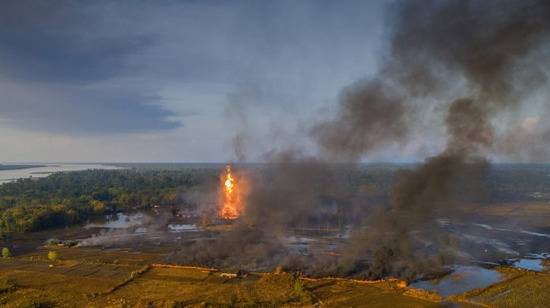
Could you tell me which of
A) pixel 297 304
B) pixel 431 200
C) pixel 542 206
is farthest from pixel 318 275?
pixel 542 206

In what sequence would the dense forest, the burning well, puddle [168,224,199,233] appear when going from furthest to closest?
the burning well, the dense forest, puddle [168,224,199,233]

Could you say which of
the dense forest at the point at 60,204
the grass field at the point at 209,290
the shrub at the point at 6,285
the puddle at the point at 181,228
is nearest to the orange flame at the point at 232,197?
the puddle at the point at 181,228

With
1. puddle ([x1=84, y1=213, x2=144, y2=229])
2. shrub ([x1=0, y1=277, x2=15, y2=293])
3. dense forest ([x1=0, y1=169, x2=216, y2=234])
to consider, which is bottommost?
puddle ([x1=84, y1=213, x2=144, y2=229])

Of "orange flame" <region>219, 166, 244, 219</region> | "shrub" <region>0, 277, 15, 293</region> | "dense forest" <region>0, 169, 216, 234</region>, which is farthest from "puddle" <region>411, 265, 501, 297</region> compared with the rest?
"dense forest" <region>0, 169, 216, 234</region>

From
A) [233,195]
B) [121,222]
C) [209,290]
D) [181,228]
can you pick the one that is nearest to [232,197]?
[233,195]

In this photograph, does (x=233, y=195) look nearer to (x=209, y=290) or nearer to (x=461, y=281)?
(x=209, y=290)

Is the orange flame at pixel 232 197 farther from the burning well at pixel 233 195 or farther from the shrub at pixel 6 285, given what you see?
the shrub at pixel 6 285

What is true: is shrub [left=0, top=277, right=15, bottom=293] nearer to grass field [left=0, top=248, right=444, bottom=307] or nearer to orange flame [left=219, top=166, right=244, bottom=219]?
grass field [left=0, top=248, right=444, bottom=307]

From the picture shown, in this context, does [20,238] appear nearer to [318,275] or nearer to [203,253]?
[203,253]
